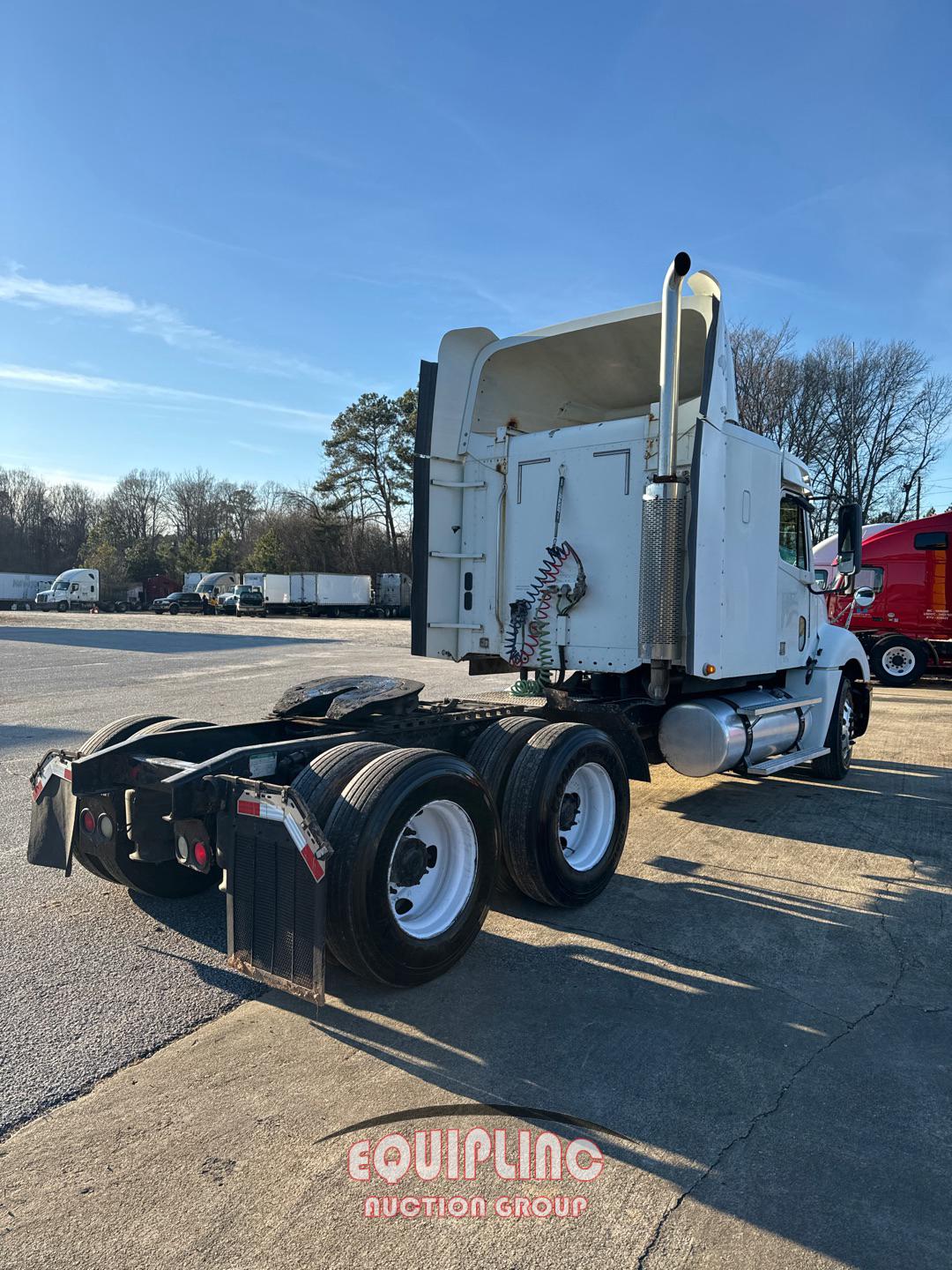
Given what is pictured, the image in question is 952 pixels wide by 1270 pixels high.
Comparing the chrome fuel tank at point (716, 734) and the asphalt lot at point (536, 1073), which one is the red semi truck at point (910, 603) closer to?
the chrome fuel tank at point (716, 734)

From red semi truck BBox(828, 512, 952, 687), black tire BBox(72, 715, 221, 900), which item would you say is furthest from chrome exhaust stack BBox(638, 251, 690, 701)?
red semi truck BBox(828, 512, 952, 687)

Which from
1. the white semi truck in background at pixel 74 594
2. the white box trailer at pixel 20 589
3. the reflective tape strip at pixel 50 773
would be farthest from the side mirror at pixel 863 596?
the white box trailer at pixel 20 589

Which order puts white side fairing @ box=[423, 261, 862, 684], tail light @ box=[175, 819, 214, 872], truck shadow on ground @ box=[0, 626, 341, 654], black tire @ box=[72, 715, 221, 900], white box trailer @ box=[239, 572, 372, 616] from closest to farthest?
tail light @ box=[175, 819, 214, 872] < black tire @ box=[72, 715, 221, 900] < white side fairing @ box=[423, 261, 862, 684] < truck shadow on ground @ box=[0, 626, 341, 654] < white box trailer @ box=[239, 572, 372, 616]

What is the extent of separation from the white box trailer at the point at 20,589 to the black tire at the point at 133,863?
74326 mm

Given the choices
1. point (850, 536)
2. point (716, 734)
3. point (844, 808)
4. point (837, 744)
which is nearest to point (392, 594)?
point (837, 744)

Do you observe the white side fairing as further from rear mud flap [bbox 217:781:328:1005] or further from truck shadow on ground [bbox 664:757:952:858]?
rear mud flap [bbox 217:781:328:1005]

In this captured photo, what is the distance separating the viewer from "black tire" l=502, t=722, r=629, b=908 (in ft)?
15.4

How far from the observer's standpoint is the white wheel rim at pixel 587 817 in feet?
16.9

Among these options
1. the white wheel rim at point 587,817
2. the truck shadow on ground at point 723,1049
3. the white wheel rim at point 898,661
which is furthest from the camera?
the white wheel rim at point 898,661

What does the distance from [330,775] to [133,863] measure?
5.08ft

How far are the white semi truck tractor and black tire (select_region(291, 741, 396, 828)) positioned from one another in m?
0.01

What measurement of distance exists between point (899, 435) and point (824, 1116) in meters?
46.3

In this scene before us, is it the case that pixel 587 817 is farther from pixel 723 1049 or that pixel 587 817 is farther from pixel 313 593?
pixel 313 593

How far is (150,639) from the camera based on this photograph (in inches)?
1185
